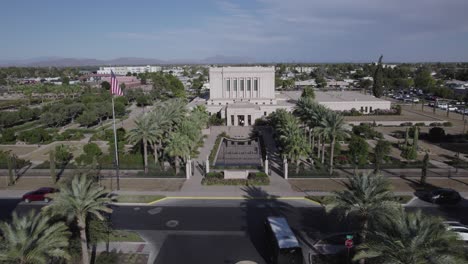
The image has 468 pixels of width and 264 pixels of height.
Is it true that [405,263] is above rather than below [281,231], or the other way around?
above

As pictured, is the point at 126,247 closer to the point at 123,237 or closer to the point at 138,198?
the point at 123,237

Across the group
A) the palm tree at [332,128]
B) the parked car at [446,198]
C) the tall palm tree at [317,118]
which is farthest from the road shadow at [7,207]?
the parked car at [446,198]

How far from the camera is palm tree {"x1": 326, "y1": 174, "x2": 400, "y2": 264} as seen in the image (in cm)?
1986

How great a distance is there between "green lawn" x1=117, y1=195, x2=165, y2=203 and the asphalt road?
3.76 ft

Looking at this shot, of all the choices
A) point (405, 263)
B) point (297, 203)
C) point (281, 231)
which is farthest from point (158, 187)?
point (405, 263)

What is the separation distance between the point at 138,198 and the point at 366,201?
21.2 m

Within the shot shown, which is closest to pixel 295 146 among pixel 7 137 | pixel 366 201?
pixel 366 201

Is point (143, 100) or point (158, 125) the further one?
point (143, 100)

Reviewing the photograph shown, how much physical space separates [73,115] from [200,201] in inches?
2193

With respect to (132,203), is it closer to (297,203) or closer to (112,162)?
(112,162)

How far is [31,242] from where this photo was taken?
16000 mm

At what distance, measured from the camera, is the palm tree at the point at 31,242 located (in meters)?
15.3

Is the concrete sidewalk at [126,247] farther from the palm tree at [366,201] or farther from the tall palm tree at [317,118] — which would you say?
the tall palm tree at [317,118]

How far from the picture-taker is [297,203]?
3144cm
